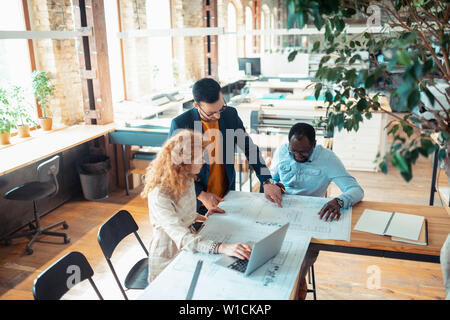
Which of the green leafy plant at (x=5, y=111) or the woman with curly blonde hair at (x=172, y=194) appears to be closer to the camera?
the woman with curly blonde hair at (x=172, y=194)

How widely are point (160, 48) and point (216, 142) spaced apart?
227 inches

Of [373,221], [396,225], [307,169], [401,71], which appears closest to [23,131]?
[307,169]

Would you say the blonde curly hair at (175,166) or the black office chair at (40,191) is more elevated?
the blonde curly hair at (175,166)

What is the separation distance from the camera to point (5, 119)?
3.76m

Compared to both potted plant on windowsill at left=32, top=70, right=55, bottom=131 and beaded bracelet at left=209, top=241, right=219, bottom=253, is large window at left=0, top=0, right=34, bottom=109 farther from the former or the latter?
beaded bracelet at left=209, top=241, right=219, bottom=253

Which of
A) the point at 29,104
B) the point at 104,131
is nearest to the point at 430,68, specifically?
the point at 104,131

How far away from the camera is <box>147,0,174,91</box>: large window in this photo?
7.38 m

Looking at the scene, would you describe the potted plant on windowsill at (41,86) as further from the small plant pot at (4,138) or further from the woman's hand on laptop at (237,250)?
the woman's hand on laptop at (237,250)

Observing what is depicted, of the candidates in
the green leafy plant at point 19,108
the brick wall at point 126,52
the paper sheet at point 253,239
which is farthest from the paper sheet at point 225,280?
the brick wall at point 126,52

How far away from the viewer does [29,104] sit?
430cm

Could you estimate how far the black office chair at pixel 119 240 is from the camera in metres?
2.04

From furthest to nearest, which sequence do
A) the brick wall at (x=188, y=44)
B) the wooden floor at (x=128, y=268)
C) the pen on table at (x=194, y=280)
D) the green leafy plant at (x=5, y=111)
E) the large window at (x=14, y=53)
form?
the brick wall at (x=188, y=44) < the large window at (x=14, y=53) < the green leafy plant at (x=5, y=111) < the wooden floor at (x=128, y=268) < the pen on table at (x=194, y=280)

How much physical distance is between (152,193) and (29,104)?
307cm

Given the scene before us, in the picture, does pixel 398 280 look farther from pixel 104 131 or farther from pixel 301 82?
pixel 301 82
